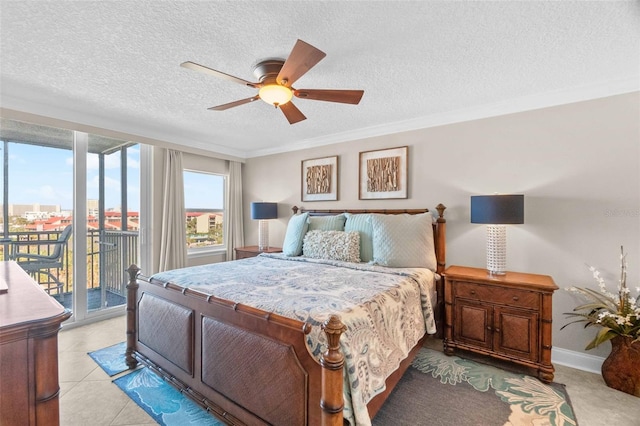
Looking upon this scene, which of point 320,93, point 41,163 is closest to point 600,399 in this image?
point 320,93

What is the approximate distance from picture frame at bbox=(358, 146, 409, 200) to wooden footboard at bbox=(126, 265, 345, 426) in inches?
96.3

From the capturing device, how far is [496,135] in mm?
2867

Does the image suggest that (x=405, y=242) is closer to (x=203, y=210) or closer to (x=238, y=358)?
(x=238, y=358)

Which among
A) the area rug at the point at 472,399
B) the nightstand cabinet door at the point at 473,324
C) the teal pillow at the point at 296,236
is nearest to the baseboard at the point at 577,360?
the area rug at the point at 472,399

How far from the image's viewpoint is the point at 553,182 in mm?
2602

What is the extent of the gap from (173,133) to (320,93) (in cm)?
278

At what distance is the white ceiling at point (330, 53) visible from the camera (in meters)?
1.56

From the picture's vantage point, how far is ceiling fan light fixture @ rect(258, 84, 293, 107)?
1977 mm

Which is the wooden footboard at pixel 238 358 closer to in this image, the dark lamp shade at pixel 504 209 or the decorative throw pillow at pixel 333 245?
the decorative throw pillow at pixel 333 245

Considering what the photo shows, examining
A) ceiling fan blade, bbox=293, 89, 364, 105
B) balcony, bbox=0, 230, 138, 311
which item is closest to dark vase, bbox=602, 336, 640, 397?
ceiling fan blade, bbox=293, 89, 364, 105

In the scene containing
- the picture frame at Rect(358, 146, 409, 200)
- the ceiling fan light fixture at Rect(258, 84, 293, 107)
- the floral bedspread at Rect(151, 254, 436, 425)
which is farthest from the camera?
the picture frame at Rect(358, 146, 409, 200)

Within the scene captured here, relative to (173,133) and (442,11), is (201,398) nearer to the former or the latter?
(442,11)

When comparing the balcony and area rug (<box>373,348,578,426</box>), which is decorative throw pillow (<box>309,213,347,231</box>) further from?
the balcony

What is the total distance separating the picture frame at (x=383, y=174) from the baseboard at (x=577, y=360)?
210cm
